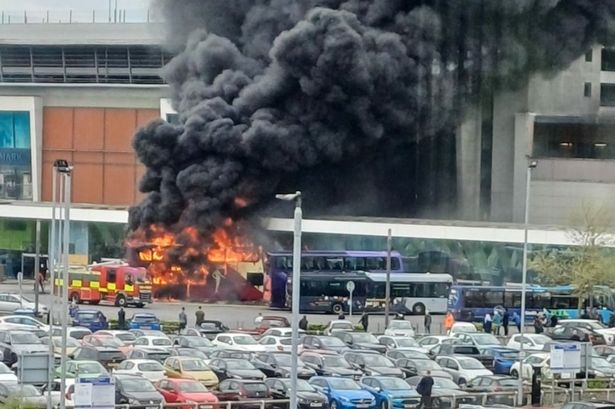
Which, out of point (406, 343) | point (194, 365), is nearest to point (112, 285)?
point (406, 343)

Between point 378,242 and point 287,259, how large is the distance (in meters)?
6.86

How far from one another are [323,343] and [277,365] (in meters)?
4.33

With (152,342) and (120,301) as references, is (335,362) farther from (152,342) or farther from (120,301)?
(120,301)

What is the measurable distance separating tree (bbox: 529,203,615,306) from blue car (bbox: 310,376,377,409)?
74.2 ft

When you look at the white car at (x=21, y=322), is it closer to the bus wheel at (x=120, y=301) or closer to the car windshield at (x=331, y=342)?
the car windshield at (x=331, y=342)

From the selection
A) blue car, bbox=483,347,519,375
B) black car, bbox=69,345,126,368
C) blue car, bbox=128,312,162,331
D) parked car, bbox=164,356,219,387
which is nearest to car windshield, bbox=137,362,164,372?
parked car, bbox=164,356,219,387

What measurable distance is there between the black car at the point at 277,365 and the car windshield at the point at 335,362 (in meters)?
0.60

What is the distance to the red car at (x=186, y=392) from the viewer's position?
26.2m

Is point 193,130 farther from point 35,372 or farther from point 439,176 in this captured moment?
point 35,372

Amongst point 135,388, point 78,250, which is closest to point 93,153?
point 78,250

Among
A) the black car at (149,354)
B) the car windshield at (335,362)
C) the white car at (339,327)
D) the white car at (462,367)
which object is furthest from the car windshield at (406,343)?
the black car at (149,354)

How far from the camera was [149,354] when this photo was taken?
105ft

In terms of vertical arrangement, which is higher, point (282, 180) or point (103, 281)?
point (282, 180)

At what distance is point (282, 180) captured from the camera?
5225 cm
